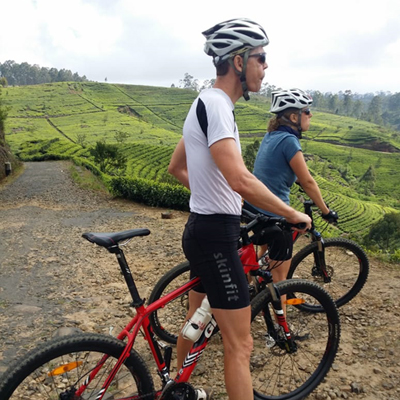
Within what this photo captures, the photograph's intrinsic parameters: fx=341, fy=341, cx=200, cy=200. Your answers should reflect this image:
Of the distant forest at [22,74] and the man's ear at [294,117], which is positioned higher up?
the distant forest at [22,74]

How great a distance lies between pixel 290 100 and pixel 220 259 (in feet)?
6.17

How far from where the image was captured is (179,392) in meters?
2.19

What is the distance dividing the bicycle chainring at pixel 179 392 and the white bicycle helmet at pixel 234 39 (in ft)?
6.56

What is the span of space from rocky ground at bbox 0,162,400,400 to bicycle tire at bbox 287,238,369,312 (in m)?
0.19

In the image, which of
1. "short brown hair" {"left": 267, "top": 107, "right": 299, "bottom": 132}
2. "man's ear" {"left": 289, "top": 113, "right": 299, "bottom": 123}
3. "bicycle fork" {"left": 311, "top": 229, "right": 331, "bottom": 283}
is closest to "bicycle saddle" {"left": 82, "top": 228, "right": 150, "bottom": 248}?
"short brown hair" {"left": 267, "top": 107, "right": 299, "bottom": 132}

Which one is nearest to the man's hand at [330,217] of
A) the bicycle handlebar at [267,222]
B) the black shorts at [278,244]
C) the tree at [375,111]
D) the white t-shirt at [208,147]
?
the black shorts at [278,244]

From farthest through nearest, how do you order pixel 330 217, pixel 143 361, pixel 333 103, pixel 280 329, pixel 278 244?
pixel 333 103
pixel 330 217
pixel 278 244
pixel 280 329
pixel 143 361

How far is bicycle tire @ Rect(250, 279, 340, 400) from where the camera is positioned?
2.48m

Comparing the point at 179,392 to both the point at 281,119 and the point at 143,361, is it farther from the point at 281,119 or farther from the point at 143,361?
the point at 281,119

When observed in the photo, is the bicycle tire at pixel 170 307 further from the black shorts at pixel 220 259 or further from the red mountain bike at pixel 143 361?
the black shorts at pixel 220 259

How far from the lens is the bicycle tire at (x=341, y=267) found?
3.88 metres

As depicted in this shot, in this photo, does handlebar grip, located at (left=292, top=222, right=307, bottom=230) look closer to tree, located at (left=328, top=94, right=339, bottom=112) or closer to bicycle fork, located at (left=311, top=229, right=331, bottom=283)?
bicycle fork, located at (left=311, top=229, right=331, bottom=283)

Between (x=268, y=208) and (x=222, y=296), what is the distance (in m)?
0.57

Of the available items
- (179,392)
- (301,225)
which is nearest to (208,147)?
(301,225)
